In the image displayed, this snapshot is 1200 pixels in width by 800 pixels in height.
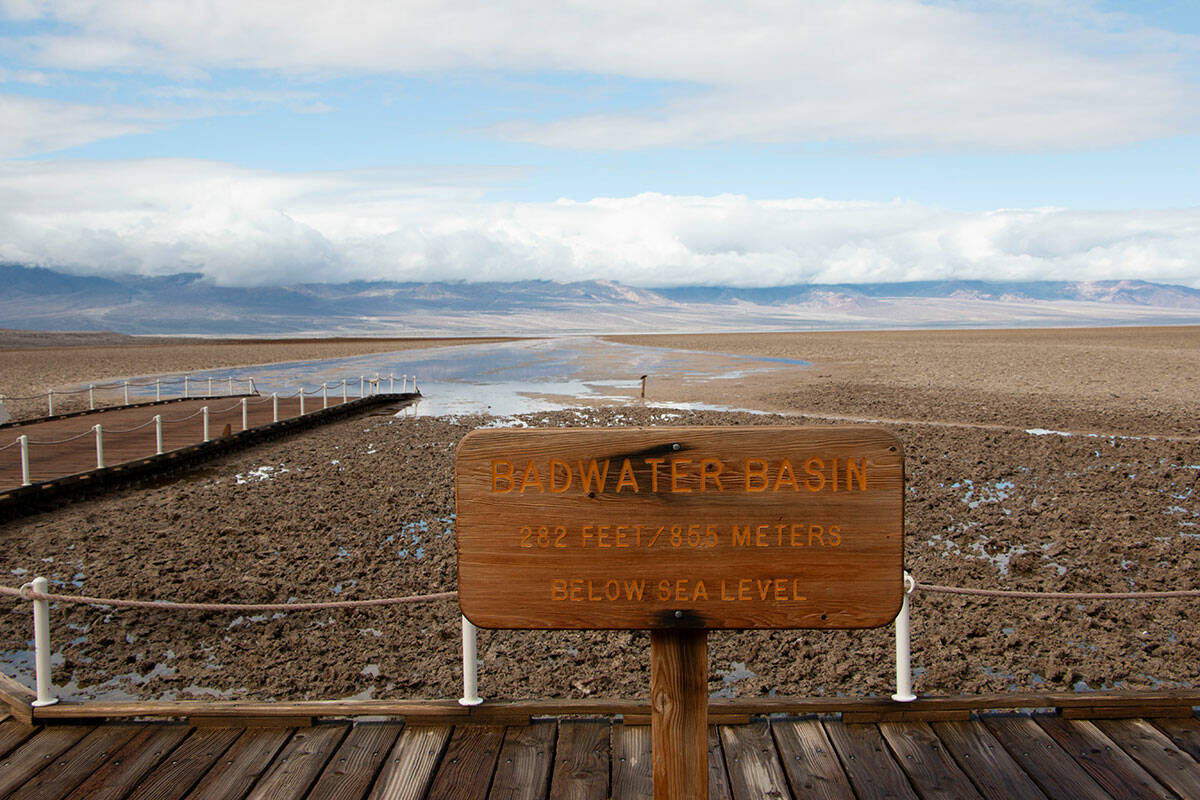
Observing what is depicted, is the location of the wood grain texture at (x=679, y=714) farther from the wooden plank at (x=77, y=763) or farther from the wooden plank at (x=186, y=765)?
the wooden plank at (x=77, y=763)

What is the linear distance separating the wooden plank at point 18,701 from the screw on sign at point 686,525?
134 inches

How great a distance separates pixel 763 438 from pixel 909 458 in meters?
14.7

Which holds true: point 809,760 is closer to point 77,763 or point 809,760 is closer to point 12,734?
point 77,763

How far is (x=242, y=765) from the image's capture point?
435 centimetres

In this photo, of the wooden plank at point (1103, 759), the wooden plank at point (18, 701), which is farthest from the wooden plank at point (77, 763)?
the wooden plank at point (1103, 759)

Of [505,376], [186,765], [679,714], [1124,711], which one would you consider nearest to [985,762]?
[1124,711]

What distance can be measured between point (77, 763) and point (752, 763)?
11.1 feet

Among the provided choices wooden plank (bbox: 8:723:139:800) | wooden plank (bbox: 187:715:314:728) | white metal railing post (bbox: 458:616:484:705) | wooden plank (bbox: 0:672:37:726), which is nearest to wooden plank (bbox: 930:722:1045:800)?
white metal railing post (bbox: 458:616:484:705)

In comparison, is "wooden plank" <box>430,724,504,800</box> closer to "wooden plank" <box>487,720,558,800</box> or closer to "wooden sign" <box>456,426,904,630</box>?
"wooden plank" <box>487,720,558,800</box>

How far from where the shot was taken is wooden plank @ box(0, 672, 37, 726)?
4.77 meters

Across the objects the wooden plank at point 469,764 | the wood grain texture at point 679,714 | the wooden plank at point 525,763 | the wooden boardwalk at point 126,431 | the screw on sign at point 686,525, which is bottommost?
the wooden boardwalk at point 126,431

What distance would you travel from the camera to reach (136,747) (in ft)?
14.8

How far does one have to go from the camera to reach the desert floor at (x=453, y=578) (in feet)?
24.0

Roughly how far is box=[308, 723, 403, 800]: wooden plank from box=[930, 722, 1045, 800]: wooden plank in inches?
115
